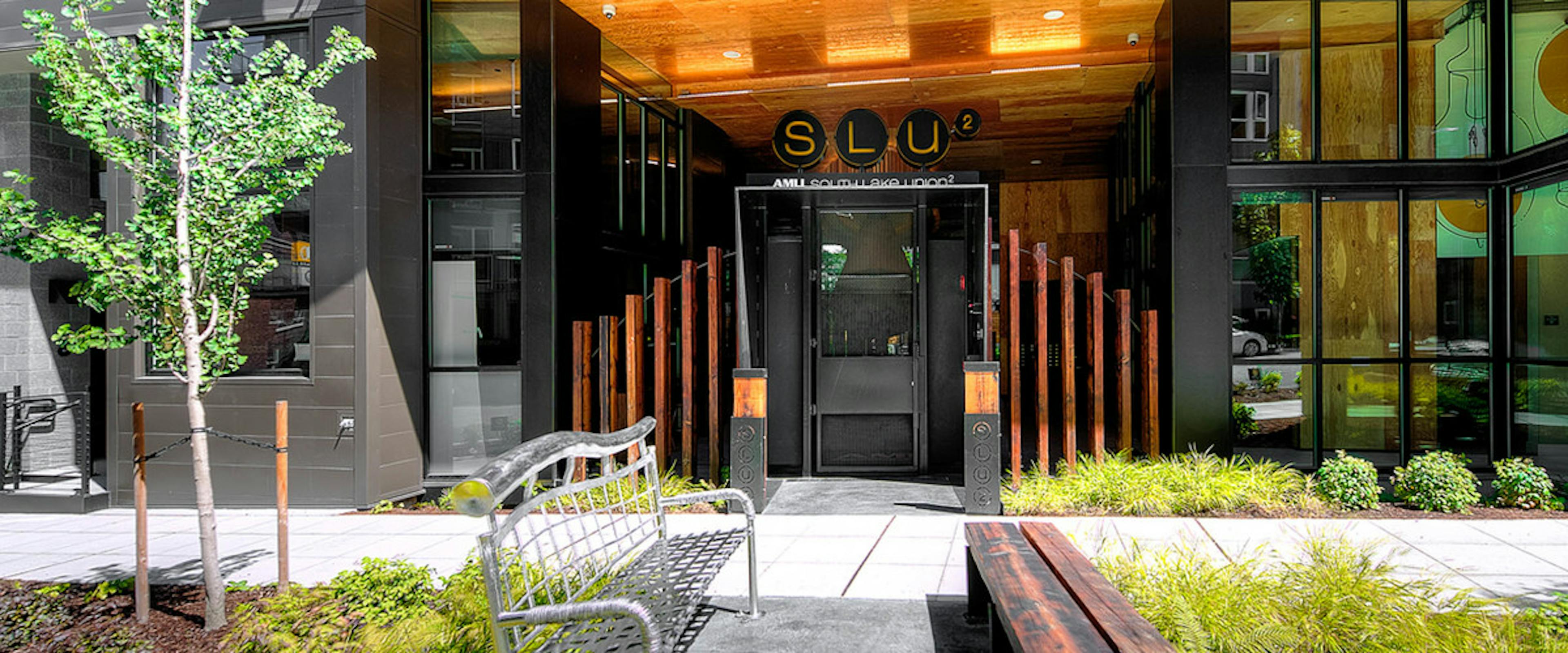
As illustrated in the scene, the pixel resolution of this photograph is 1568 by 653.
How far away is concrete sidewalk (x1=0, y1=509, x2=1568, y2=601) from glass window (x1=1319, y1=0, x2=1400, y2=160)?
339 cm

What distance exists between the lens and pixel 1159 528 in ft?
21.2

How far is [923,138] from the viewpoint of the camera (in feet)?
29.3

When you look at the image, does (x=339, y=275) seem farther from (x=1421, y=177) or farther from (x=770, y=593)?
(x=1421, y=177)

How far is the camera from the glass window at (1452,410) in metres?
8.12

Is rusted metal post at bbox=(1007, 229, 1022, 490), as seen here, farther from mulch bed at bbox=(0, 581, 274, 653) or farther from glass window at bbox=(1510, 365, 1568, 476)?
mulch bed at bbox=(0, 581, 274, 653)

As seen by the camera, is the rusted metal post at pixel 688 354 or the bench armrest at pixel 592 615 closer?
the bench armrest at pixel 592 615

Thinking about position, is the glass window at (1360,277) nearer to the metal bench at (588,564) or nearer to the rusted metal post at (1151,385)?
the rusted metal post at (1151,385)

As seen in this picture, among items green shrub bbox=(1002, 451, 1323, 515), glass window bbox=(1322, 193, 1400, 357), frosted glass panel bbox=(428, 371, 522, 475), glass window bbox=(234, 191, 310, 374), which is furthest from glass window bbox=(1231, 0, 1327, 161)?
glass window bbox=(234, 191, 310, 374)

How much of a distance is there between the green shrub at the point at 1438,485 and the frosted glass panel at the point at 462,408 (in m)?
7.32

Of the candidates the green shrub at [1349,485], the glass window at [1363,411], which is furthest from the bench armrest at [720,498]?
the glass window at [1363,411]

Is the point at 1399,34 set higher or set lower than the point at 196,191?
higher

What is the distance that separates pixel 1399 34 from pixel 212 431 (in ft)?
31.3

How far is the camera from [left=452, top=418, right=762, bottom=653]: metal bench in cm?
265

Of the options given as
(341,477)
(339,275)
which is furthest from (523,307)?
(341,477)
